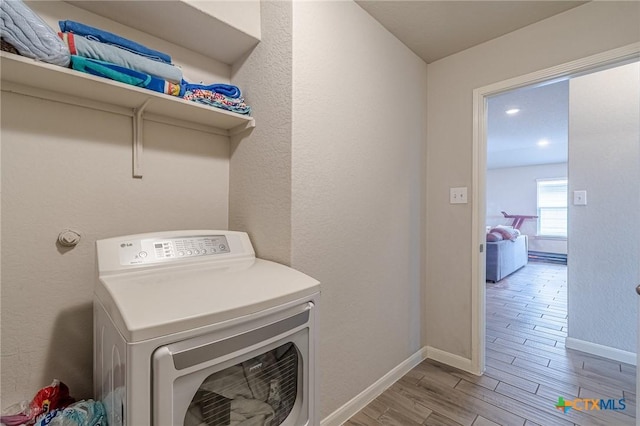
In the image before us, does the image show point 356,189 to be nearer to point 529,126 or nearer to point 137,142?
point 137,142

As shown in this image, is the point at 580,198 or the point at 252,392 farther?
the point at 580,198

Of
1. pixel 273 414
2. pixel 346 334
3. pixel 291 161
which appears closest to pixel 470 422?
pixel 346 334

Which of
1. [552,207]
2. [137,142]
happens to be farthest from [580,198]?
[552,207]

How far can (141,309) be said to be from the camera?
71 centimetres

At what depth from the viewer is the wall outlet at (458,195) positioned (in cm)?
199

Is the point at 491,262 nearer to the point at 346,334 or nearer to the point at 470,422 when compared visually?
the point at 470,422

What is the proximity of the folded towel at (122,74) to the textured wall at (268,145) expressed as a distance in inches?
16.3

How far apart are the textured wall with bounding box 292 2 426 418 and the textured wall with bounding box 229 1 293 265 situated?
5 cm

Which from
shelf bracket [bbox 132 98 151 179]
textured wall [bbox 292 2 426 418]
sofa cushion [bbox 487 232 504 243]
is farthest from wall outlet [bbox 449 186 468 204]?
sofa cushion [bbox 487 232 504 243]

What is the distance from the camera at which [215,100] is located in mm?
1360

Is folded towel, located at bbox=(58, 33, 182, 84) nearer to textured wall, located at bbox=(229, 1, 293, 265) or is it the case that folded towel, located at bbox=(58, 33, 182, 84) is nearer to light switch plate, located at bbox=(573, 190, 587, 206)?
textured wall, located at bbox=(229, 1, 293, 265)

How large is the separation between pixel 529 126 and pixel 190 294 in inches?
215

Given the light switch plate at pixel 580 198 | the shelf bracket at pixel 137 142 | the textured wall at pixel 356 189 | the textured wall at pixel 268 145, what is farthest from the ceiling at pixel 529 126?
the shelf bracket at pixel 137 142

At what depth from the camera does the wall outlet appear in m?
1.99
